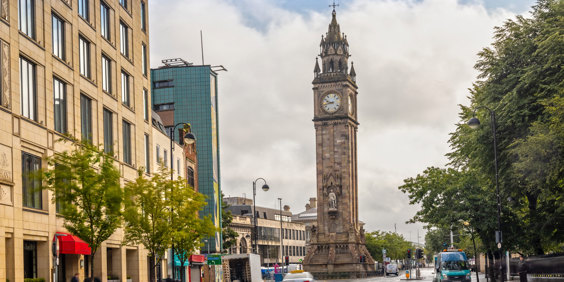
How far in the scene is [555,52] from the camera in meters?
35.9

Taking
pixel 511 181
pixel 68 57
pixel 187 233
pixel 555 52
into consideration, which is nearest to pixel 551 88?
pixel 555 52

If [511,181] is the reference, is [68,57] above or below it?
above

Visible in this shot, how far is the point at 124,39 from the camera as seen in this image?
4750 cm

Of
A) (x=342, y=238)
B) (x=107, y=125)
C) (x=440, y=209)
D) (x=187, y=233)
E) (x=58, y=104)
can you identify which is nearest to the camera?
(x=58, y=104)

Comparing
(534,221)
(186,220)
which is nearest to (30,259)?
(186,220)

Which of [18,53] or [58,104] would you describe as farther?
[58,104]

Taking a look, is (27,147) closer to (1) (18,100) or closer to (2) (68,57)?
(1) (18,100)

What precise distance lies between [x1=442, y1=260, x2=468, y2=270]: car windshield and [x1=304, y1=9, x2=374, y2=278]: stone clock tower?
52.5 meters

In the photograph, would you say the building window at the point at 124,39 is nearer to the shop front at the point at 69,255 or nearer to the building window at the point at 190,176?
the shop front at the point at 69,255

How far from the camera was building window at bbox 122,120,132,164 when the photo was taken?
45281 millimetres

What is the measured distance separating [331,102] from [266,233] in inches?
1463

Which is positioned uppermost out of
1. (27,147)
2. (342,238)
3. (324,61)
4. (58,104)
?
(324,61)

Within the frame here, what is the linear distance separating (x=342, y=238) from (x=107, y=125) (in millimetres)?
72323

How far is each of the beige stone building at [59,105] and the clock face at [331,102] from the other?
65252mm
